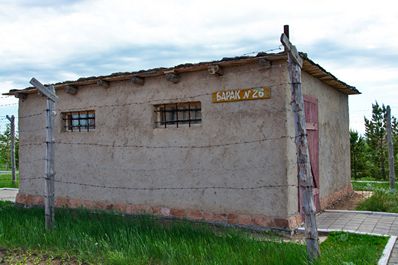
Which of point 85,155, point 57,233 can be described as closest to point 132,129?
point 85,155

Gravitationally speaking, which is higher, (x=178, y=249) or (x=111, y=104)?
(x=111, y=104)

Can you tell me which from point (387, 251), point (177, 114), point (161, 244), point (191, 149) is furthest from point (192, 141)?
point (387, 251)

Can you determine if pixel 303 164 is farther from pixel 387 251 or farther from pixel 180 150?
pixel 180 150

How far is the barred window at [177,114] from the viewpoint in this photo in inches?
359

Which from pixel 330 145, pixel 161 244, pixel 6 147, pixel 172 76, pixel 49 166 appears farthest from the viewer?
pixel 6 147

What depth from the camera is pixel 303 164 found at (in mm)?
5512

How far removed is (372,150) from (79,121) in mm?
15608

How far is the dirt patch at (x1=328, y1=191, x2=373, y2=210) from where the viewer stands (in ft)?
34.6

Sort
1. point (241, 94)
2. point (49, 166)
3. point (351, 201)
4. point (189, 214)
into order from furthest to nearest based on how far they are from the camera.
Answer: point (351, 201) → point (189, 214) → point (241, 94) → point (49, 166)

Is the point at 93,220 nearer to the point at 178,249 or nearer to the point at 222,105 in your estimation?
the point at 178,249

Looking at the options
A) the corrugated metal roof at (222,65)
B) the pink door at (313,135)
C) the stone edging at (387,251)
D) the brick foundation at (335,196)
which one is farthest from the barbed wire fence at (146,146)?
the brick foundation at (335,196)

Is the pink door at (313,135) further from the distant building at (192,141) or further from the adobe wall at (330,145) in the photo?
Result: the adobe wall at (330,145)

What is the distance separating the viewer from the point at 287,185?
7.80 metres

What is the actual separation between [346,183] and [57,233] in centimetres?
886
